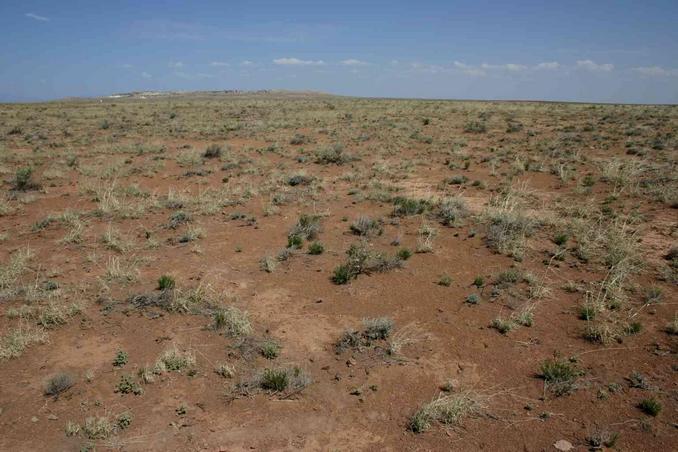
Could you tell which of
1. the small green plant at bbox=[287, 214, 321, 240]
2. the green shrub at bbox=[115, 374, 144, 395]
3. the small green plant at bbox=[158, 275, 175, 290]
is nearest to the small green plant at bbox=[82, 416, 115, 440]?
the green shrub at bbox=[115, 374, 144, 395]

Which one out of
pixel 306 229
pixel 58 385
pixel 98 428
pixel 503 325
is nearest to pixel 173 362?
pixel 98 428

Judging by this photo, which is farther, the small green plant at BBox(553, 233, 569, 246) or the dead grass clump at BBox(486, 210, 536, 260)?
the small green plant at BBox(553, 233, 569, 246)

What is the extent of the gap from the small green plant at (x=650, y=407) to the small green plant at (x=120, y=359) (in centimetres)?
624

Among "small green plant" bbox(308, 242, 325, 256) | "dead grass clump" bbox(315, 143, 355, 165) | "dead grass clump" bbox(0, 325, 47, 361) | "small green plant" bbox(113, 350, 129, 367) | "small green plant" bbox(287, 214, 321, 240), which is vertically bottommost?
"small green plant" bbox(113, 350, 129, 367)

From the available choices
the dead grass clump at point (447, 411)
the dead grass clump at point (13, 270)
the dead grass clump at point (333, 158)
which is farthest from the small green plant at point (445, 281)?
the dead grass clump at point (333, 158)

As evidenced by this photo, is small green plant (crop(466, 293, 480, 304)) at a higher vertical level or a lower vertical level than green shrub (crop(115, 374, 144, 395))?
higher

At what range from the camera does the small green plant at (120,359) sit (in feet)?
18.0

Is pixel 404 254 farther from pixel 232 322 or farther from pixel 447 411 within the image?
pixel 447 411

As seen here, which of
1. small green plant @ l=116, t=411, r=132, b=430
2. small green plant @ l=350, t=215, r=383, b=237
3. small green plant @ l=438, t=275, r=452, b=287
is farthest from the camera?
small green plant @ l=350, t=215, r=383, b=237

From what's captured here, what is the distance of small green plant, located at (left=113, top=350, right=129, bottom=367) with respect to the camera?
5488mm

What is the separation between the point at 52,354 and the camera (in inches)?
224

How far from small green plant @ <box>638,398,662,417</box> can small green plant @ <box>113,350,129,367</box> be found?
6.24 metres

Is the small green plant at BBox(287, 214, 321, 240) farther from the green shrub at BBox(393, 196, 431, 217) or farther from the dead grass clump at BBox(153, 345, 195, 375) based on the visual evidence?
the dead grass clump at BBox(153, 345, 195, 375)

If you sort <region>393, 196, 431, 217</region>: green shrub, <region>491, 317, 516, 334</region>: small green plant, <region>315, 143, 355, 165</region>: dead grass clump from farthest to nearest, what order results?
1. <region>315, 143, 355, 165</region>: dead grass clump
2. <region>393, 196, 431, 217</region>: green shrub
3. <region>491, 317, 516, 334</region>: small green plant
